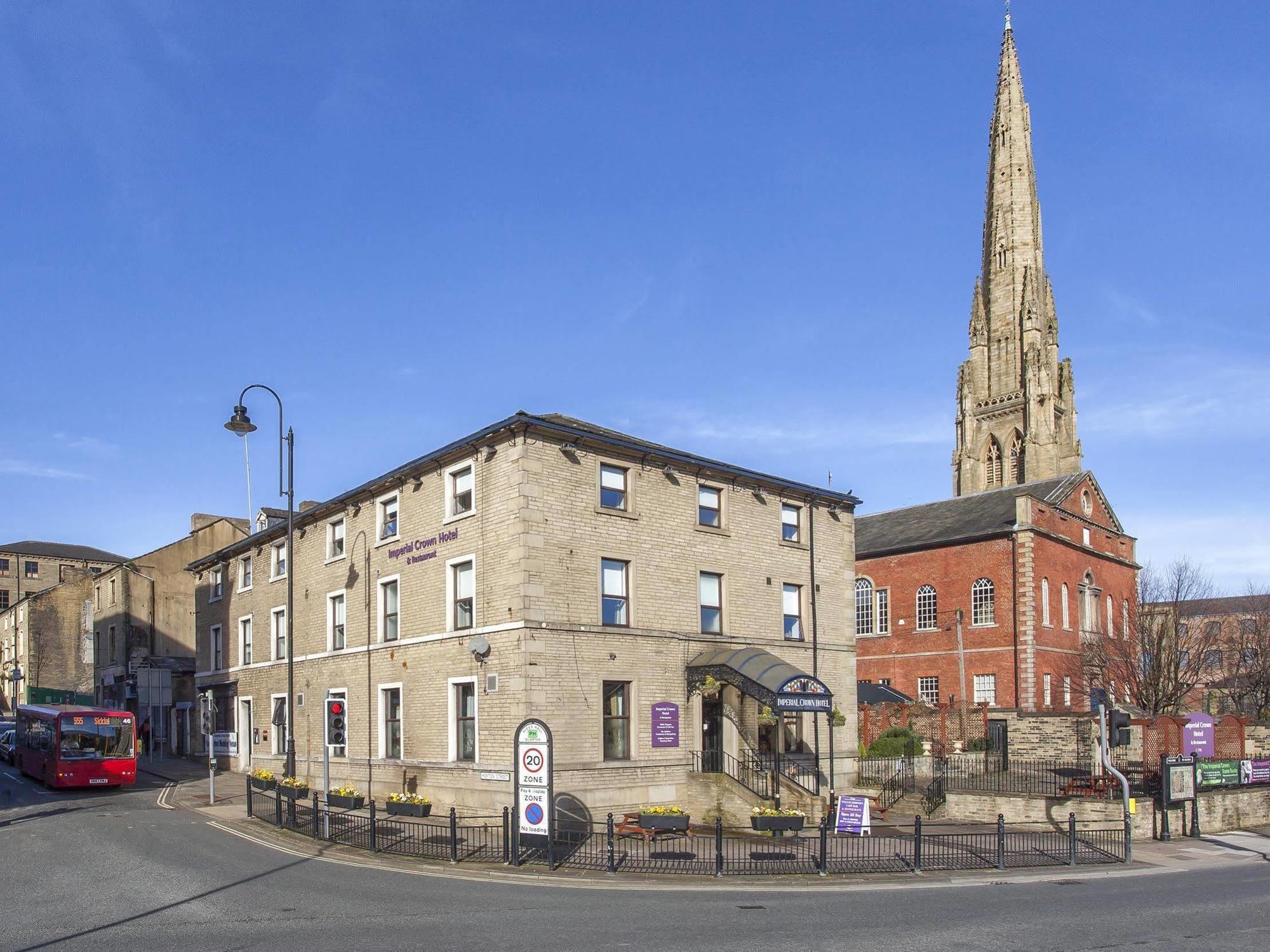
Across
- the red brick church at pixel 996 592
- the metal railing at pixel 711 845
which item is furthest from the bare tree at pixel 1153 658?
the metal railing at pixel 711 845

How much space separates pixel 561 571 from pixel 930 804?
1256 centimetres

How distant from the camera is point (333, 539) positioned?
109 ft

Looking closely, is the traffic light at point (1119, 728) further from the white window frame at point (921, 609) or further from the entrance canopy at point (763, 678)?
the white window frame at point (921, 609)

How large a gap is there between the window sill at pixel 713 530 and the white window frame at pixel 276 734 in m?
16.0

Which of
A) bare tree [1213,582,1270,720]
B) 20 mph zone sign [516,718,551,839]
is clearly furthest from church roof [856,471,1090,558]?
20 mph zone sign [516,718,551,839]

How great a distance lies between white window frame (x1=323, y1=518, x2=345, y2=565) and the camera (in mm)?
32438

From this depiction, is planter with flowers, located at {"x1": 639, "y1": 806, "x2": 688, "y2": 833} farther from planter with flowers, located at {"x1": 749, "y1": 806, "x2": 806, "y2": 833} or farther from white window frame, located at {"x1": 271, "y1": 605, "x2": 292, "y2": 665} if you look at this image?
white window frame, located at {"x1": 271, "y1": 605, "x2": 292, "y2": 665}

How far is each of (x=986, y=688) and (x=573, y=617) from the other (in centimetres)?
3250

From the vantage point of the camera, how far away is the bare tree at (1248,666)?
172ft

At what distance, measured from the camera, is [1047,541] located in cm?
5200

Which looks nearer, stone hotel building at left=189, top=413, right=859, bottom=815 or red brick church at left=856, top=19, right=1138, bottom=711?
stone hotel building at left=189, top=413, right=859, bottom=815

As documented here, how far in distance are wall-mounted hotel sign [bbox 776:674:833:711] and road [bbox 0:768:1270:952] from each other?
23.4ft

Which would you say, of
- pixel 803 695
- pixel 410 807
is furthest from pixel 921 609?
pixel 410 807

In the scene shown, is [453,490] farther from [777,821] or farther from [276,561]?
[276,561]
